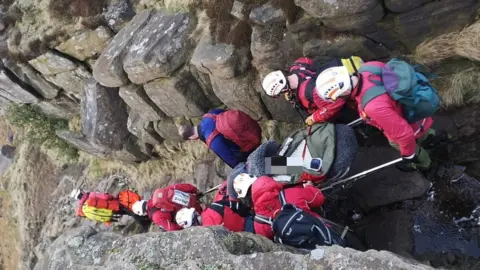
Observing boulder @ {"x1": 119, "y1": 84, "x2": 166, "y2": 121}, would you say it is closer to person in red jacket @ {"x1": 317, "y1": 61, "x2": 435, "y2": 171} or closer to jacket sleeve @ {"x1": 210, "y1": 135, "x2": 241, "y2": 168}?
jacket sleeve @ {"x1": 210, "y1": 135, "x2": 241, "y2": 168}

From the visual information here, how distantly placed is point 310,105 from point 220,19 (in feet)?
9.64

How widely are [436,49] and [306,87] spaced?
2268 mm

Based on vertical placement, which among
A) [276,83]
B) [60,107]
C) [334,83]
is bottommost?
[334,83]

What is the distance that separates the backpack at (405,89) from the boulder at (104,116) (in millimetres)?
8037

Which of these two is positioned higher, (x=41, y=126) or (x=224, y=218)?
(x=41, y=126)

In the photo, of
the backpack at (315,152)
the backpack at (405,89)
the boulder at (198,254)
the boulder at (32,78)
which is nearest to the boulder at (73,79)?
the boulder at (32,78)

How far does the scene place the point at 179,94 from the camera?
10.4 m

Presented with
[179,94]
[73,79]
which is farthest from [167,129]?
[73,79]

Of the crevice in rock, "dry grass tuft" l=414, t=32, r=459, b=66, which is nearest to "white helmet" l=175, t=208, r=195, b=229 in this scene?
"dry grass tuft" l=414, t=32, r=459, b=66

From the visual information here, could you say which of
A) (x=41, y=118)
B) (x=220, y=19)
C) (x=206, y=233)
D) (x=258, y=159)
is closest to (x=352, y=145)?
(x=258, y=159)

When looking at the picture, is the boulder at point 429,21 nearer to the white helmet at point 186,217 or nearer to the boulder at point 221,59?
the boulder at point 221,59

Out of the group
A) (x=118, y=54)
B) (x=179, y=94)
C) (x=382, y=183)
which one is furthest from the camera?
(x=118, y=54)

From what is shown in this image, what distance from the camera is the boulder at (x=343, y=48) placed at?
766cm

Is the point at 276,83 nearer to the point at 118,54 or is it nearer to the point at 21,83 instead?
the point at 118,54
